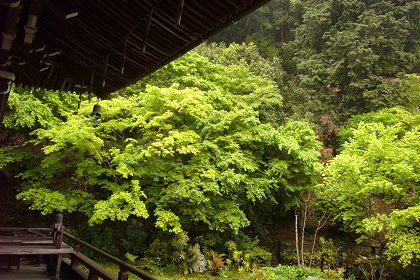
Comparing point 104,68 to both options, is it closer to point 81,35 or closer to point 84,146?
point 81,35

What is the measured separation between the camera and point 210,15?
225 centimetres

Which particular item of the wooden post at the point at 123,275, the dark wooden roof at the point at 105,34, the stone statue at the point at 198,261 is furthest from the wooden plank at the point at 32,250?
the stone statue at the point at 198,261

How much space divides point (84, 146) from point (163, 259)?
477 cm

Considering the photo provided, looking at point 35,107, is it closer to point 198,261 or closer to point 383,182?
point 198,261

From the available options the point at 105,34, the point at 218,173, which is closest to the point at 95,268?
the point at 105,34

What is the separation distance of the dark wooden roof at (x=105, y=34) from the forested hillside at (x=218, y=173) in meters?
4.86

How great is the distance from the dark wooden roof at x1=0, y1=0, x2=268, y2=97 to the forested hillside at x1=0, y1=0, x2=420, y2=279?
486 centimetres

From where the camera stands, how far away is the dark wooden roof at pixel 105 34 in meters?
2.24

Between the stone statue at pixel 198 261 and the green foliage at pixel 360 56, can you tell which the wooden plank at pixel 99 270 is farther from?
the green foliage at pixel 360 56

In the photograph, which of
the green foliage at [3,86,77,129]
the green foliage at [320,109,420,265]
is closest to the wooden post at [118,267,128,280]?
the green foliage at [3,86,77,129]

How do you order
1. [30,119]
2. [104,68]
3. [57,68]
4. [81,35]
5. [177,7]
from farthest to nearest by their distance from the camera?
[30,119] → [57,68] → [104,68] → [81,35] → [177,7]

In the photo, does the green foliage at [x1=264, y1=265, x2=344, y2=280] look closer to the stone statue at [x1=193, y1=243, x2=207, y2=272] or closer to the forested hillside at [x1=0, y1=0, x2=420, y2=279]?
the forested hillside at [x1=0, y1=0, x2=420, y2=279]

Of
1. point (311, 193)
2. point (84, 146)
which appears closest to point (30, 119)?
point (84, 146)

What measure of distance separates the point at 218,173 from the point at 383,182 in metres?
4.84
